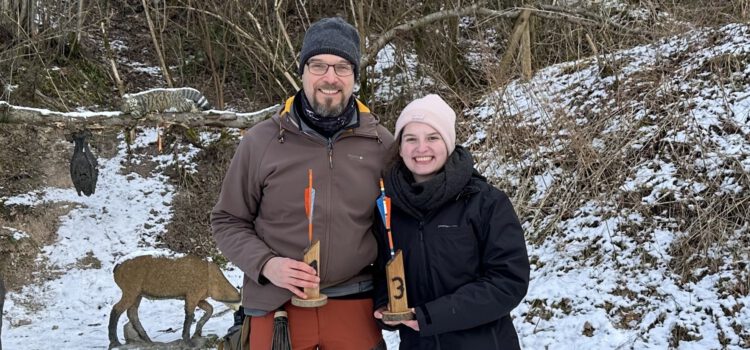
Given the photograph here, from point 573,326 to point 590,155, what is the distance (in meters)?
1.93

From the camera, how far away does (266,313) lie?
2277mm

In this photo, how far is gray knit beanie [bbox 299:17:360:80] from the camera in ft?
7.34

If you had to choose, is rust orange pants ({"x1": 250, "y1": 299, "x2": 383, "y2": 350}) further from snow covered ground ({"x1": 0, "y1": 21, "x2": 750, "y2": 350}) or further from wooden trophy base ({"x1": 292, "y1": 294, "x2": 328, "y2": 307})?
snow covered ground ({"x1": 0, "y1": 21, "x2": 750, "y2": 350})

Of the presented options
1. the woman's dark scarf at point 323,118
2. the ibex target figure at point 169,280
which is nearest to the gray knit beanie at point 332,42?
the woman's dark scarf at point 323,118

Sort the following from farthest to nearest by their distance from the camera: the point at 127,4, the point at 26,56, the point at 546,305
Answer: the point at 127,4 → the point at 26,56 → the point at 546,305

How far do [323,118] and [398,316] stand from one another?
28.6 inches

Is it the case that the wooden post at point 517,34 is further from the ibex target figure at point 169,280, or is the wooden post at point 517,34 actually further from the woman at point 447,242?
the woman at point 447,242

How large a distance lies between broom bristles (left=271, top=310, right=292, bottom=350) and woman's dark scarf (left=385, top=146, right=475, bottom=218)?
56 centimetres

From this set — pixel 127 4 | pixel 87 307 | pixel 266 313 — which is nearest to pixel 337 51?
pixel 266 313

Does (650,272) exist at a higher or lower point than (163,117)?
lower

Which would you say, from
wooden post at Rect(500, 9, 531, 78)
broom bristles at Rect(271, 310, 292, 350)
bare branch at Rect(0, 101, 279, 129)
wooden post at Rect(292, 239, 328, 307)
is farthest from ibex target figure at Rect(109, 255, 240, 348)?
wooden post at Rect(500, 9, 531, 78)

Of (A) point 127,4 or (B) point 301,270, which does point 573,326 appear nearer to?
(B) point 301,270

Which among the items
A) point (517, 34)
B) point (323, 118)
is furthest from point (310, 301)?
Result: point (517, 34)

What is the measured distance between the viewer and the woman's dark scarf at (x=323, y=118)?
2258 mm
